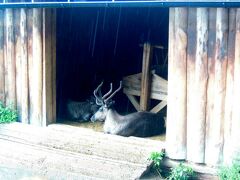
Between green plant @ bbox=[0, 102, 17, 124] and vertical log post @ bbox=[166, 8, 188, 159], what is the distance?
3.73 metres

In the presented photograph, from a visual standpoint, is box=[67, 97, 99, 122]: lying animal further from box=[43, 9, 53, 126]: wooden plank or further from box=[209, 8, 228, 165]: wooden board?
box=[209, 8, 228, 165]: wooden board

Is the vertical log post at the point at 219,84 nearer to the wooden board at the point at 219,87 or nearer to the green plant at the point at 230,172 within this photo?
the wooden board at the point at 219,87

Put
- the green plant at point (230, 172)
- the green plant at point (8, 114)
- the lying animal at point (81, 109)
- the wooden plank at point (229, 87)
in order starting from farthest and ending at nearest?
1. the lying animal at point (81, 109)
2. the green plant at point (8, 114)
3. the wooden plank at point (229, 87)
4. the green plant at point (230, 172)

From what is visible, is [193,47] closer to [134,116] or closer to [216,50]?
[216,50]

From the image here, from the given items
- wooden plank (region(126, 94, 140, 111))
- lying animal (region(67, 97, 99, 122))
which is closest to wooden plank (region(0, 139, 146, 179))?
lying animal (region(67, 97, 99, 122))

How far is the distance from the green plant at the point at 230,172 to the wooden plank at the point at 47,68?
398 cm

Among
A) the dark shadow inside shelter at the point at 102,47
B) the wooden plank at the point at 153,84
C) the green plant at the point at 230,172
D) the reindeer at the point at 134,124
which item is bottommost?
the green plant at the point at 230,172

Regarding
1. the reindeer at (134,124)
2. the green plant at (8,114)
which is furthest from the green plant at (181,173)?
the green plant at (8,114)

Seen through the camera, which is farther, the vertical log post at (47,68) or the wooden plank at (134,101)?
the wooden plank at (134,101)

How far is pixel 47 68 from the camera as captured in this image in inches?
383

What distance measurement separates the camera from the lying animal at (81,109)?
35.7ft

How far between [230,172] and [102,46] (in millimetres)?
7081

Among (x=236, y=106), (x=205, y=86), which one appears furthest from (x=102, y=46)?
(x=236, y=106)

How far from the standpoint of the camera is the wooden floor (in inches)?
311
